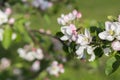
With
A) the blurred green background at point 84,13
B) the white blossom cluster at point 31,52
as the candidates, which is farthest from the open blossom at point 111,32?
the white blossom cluster at point 31,52

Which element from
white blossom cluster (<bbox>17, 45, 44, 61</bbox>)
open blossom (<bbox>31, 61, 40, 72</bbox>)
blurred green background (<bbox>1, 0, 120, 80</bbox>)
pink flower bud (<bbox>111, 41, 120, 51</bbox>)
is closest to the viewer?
pink flower bud (<bbox>111, 41, 120, 51</bbox>)

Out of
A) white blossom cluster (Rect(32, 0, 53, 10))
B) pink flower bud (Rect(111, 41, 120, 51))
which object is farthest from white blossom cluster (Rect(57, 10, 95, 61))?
white blossom cluster (Rect(32, 0, 53, 10))

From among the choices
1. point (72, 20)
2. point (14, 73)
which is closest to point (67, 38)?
point (72, 20)

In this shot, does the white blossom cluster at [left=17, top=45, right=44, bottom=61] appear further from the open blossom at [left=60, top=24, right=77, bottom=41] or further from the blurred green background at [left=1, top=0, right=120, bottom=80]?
the open blossom at [left=60, top=24, right=77, bottom=41]

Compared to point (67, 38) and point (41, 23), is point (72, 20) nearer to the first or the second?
point (67, 38)

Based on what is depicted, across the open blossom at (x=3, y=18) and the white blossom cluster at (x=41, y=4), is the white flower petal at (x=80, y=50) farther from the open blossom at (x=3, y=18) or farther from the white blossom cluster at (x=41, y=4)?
the white blossom cluster at (x=41, y=4)

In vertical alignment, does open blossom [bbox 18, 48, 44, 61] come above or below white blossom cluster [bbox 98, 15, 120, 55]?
below

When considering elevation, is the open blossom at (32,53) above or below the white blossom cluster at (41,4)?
below
